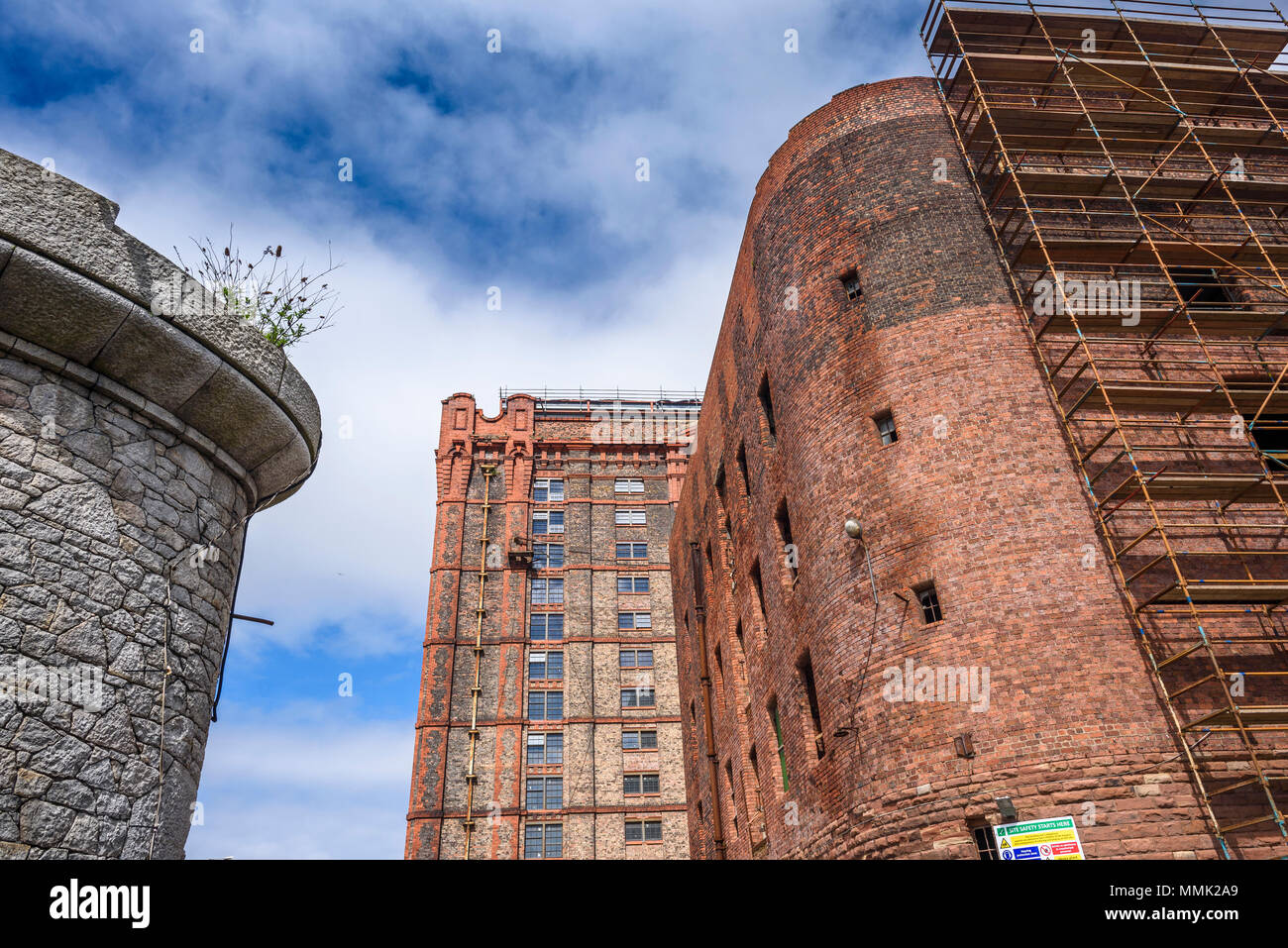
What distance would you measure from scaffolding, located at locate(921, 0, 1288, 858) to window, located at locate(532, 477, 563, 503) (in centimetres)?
3784

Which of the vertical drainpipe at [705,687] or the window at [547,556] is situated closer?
the vertical drainpipe at [705,687]

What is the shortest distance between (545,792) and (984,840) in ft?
119

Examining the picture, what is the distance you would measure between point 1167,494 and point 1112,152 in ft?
28.9

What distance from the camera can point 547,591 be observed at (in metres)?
50.9

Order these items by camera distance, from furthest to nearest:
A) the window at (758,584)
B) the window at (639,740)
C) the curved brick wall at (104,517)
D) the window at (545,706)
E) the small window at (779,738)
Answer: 1. the window at (639,740)
2. the window at (545,706)
3. the window at (758,584)
4. the small window at (779,738)
5. the curved brick wall at (104,517)

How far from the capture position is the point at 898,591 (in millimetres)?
14320

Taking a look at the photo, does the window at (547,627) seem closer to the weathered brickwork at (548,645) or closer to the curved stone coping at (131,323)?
the weathered brickwork at (548,645)

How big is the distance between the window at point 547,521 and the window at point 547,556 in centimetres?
112

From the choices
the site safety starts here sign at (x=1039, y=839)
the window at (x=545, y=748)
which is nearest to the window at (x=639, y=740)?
the window at (x=545, y=748)

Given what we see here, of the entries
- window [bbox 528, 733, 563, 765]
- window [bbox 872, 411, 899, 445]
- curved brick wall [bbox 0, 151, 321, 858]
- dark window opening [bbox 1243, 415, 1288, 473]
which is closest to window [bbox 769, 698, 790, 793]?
window [bbox 872, 411, 899, 445]

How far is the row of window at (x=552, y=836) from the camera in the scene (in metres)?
43.5

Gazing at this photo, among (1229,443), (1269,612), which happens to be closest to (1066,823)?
(1269,612)

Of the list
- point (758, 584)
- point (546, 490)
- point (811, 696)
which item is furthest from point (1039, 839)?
point (546, 490)

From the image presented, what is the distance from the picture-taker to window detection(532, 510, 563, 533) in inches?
2090
